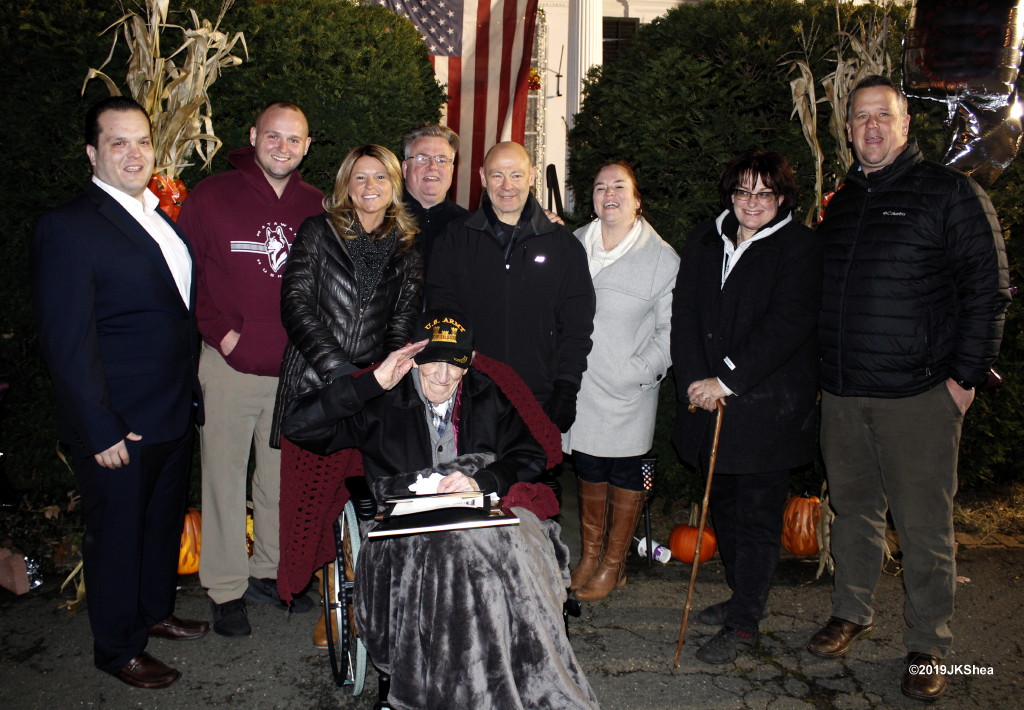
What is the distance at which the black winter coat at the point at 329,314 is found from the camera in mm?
3494

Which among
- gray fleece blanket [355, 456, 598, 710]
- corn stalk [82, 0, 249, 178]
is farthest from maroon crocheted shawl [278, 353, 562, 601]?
corn stalk [82, 0, 249, 178]

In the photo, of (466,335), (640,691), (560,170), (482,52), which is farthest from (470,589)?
(560,170)

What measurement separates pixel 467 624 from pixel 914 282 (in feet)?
7.60

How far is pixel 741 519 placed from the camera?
3.71 m

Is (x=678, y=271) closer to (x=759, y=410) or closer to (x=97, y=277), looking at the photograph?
(x=759, y=410)

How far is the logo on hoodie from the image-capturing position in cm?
377

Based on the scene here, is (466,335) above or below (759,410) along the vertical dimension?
above

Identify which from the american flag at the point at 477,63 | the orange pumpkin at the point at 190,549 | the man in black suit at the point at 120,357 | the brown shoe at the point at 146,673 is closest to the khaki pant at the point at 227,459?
the man in black suit at the point at 120,357

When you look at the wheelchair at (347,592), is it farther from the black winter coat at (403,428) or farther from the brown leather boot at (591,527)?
the brown leather boot at (591,527)

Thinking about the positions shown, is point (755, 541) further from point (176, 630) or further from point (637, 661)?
point (176, 630)

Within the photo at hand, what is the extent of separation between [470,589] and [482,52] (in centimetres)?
618

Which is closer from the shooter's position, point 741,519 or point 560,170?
point 741,519

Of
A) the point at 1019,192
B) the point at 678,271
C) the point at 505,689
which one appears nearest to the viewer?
the point at 505,689

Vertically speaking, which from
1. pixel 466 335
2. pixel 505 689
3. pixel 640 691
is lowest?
pixel 640 691
